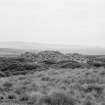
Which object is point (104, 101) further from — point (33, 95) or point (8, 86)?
point (8, 86)

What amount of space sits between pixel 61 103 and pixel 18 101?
217cm

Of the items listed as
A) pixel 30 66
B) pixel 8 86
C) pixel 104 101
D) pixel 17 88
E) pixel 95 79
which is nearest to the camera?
pixel 104 101

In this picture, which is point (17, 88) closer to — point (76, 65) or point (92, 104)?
point (92, 104)

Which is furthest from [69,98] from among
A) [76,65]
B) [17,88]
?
[76,65]

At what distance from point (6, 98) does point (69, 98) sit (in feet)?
10.5

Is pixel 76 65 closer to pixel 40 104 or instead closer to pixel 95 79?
pixel 95 79

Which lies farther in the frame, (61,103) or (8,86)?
(8,86)

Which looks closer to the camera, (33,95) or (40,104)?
(40,104)

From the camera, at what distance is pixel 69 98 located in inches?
374

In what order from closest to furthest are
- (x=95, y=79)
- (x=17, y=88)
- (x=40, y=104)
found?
(x=40, y=104) → (x=17, y=88) → (x=95, y=79)

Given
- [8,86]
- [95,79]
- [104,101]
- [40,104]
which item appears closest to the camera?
[40,104]

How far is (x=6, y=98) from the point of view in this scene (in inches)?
411

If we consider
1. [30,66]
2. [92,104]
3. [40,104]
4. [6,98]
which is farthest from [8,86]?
[30,66]

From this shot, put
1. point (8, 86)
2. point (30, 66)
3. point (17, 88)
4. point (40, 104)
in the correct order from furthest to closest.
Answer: point (30, 66)
point (8, 86)
point (17, 88)
point (40, 104)
